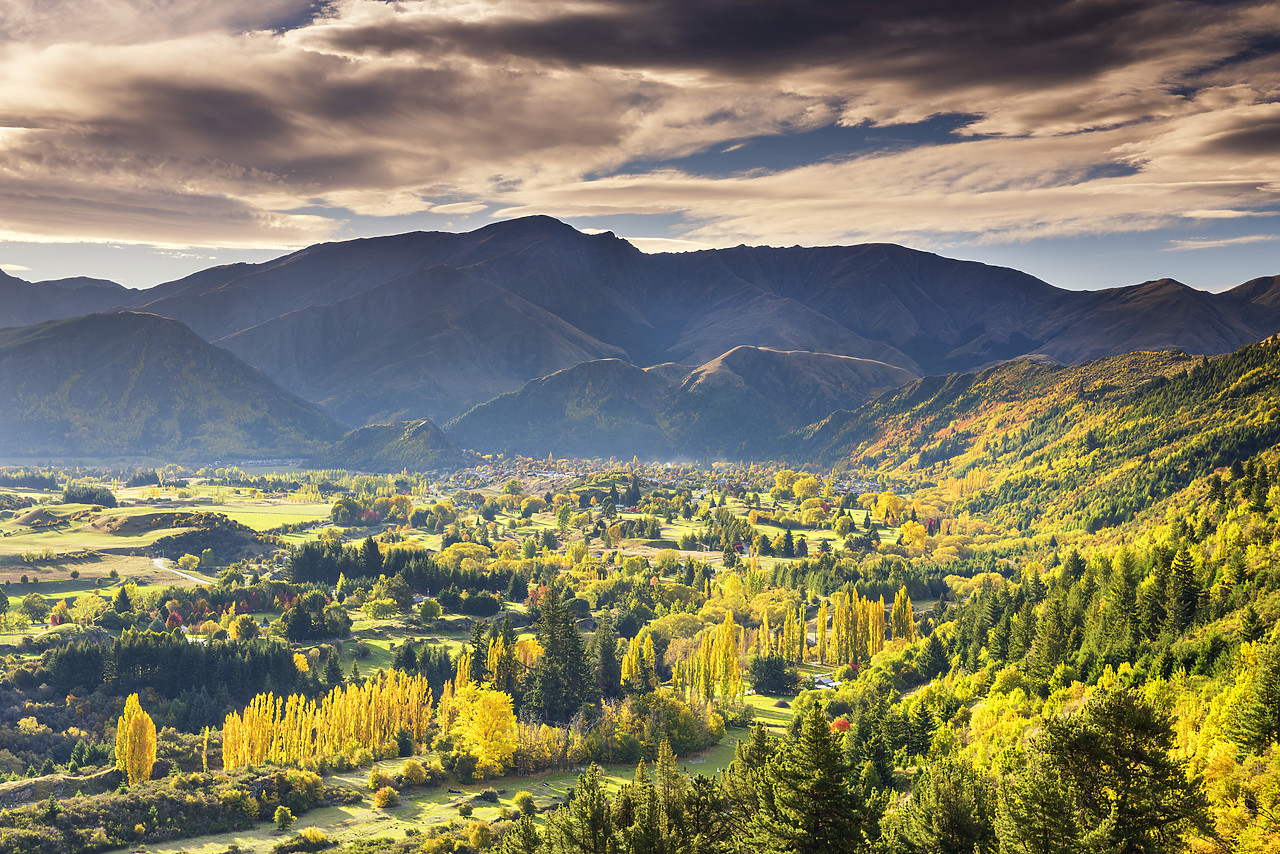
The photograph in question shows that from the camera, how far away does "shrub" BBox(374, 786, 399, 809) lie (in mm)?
95875

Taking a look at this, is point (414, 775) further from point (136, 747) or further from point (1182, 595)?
point (1182, 595)

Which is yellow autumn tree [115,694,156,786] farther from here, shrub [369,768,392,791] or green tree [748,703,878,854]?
green tree [748,703,878,854]

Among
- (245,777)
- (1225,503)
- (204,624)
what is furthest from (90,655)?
(1225,503)

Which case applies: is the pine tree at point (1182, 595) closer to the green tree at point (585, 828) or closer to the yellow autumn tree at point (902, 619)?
the green tree at point (585, 828)

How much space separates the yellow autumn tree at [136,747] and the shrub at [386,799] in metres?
26.9

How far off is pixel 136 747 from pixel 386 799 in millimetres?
29726

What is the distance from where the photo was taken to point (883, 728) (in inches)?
3588

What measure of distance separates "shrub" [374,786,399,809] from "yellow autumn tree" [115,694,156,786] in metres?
26.9

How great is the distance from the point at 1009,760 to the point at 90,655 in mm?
125999

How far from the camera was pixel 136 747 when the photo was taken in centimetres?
10088

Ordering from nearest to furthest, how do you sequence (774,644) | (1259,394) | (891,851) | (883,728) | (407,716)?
(891,851) < (883,728) < (407,716) < (774,644) < (1259,394)

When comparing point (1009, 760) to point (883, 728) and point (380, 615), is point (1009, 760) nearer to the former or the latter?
point (883, 728)

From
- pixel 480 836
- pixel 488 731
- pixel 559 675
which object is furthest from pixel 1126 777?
pixel 559 675

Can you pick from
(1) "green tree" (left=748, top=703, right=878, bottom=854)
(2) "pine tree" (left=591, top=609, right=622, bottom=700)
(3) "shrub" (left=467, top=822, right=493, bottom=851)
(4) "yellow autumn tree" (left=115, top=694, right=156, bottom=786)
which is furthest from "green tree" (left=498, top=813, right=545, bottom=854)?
(2) "pine tree" (left=591, top=609, right=622, bottom=700)
